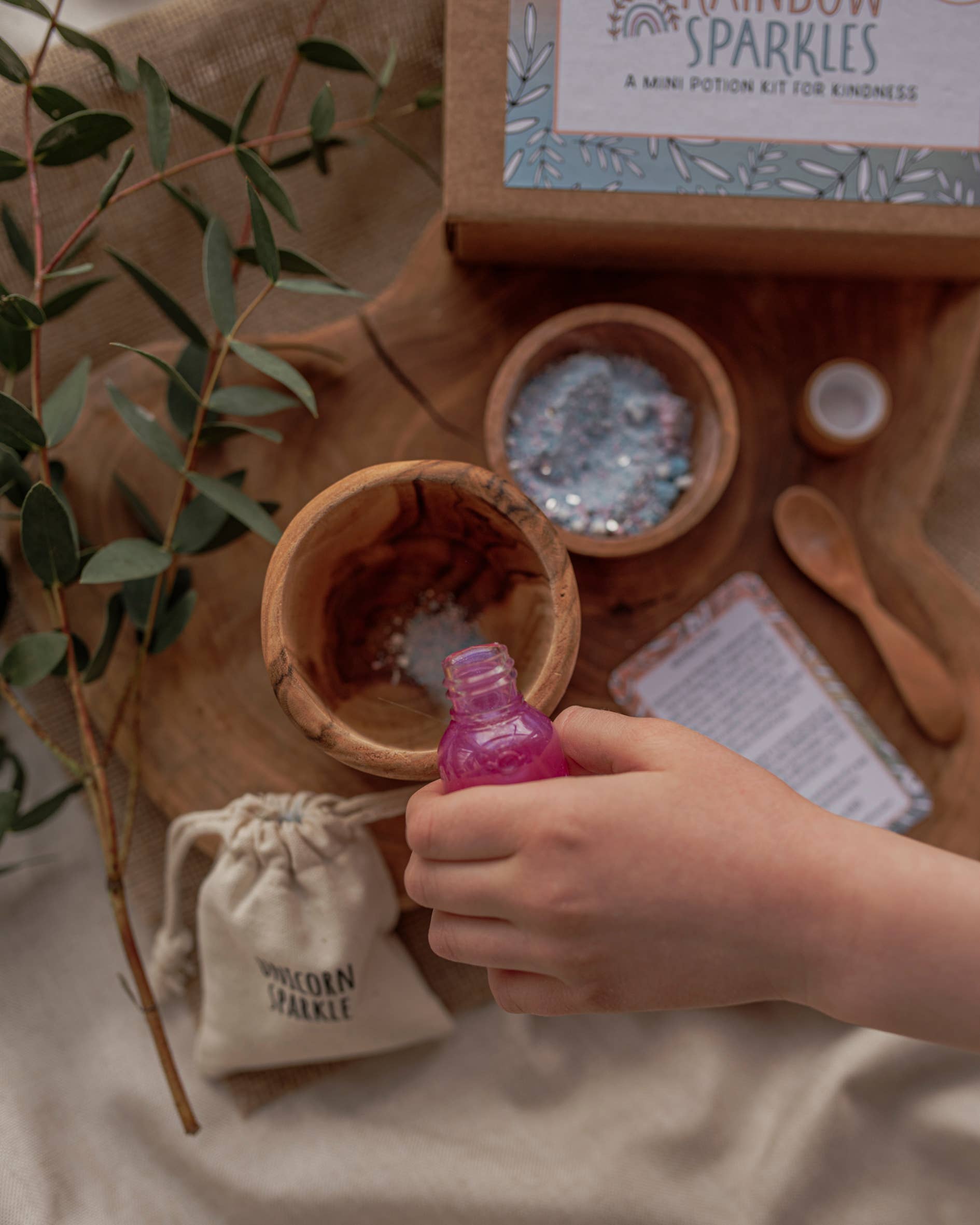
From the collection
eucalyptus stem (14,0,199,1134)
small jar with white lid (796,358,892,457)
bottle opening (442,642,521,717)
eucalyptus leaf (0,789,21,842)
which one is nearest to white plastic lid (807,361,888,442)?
small jar with white lid (796,358,892,457)

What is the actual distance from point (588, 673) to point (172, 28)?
2.46 ft

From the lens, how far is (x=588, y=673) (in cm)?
78

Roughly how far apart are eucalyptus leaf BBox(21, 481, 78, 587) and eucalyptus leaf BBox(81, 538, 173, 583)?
0.07 ft

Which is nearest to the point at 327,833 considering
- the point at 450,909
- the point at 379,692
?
the point at 379,692

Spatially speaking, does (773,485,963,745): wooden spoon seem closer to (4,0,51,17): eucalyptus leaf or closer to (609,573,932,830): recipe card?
(609,573,932,830): recipe card

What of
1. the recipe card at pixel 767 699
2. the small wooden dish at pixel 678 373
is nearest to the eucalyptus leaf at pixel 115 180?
the small wooden dish at pixel 678 373

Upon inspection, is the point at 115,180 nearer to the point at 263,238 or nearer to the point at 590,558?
the point at 263,238

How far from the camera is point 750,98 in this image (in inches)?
25.1

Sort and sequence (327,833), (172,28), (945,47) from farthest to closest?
(172,28), (327,833), (945,47)

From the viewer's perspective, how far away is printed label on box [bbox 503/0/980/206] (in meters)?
0.63

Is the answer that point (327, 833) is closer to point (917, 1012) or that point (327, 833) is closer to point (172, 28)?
point (917, 1012)

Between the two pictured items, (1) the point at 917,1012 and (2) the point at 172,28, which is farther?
(2) the point at 172,28

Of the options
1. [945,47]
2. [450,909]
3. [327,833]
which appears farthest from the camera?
[327,833]

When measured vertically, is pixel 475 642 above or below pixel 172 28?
below
